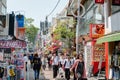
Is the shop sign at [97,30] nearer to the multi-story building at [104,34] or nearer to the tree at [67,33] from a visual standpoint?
the multi-story building at [104,34]

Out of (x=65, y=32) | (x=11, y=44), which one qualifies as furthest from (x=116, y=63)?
(x=65, y=32)

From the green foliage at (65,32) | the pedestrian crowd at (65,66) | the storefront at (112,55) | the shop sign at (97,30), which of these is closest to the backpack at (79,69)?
the pedestrian crowd at (65,66)

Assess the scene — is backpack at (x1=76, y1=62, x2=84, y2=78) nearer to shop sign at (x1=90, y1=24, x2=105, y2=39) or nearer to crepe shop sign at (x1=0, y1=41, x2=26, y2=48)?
crepe shop sign at (x1=0, y1=41, x2=26, y2=48)

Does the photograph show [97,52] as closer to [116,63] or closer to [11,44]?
[116,63]

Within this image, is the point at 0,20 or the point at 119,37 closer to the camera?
the point at 119,37

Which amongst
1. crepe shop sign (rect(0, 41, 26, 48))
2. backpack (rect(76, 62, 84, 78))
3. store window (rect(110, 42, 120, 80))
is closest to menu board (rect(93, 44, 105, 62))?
store window (rect(110, 42, 120, 80))

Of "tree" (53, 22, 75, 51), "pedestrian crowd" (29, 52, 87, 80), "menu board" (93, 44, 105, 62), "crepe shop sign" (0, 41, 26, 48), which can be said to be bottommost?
"pedestrian crowd" (29, 52, 87, 80)

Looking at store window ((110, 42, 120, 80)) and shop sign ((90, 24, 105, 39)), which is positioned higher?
shop sign ((90, 24, 105, 39))

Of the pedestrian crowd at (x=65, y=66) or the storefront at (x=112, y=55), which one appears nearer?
the pedestrian crowd at (x=65, y=66)

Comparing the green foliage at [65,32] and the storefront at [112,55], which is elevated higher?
the green foliage at [65,32]

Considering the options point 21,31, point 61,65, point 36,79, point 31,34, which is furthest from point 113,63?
point 31,34

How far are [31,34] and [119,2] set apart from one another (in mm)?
130772

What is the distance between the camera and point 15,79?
65.8ft

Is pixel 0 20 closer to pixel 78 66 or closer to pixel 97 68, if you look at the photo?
pixel 97 68
